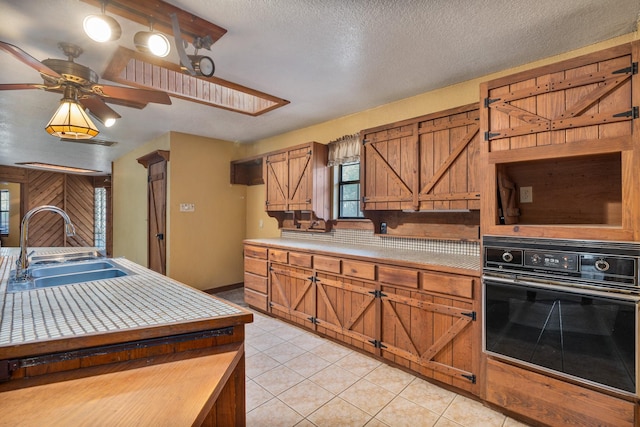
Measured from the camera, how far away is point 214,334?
3.82 ft

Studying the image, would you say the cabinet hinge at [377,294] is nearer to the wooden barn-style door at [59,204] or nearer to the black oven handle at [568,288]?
the black oven handle at [568,288]

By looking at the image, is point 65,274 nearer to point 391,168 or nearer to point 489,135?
point 391,168

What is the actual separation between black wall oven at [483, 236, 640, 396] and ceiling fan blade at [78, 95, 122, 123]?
9.89ft

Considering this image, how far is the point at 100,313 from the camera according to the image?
1.21 m

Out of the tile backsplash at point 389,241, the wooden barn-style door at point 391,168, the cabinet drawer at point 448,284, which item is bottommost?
the cabinet drawer at point 448,284

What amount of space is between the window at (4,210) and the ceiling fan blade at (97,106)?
8594 millimetres

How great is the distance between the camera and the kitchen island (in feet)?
2.53

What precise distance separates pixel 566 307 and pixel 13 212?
11526mm

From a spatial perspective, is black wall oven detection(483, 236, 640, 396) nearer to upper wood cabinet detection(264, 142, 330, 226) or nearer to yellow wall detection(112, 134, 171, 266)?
upper wood cabinet detection(264, 142, 330, 226)

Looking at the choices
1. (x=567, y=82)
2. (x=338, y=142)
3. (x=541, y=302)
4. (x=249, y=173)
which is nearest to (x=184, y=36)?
(x=338, y=142)

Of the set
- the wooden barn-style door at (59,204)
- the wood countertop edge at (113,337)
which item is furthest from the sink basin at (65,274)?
the wooden barn-style door at (59,204)

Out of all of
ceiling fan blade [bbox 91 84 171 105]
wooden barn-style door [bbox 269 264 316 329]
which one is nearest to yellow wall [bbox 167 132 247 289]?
wooden barn-style door [bbox 269 264 316 329]

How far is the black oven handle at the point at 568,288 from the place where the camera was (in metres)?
1.55

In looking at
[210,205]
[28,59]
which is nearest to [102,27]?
[28,59]
